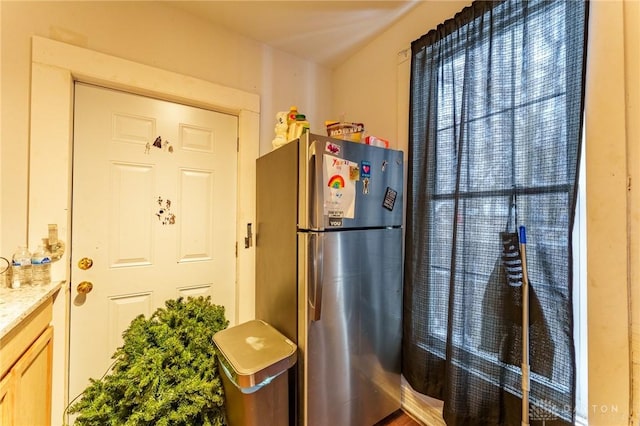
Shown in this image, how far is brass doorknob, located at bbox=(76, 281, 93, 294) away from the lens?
144 cm

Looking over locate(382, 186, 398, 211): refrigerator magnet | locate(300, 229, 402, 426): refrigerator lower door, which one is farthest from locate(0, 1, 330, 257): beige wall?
locate(300, 229, 402, 426): refrigerator lower door

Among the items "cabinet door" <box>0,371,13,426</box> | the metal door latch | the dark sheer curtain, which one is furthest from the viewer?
the metal door latch

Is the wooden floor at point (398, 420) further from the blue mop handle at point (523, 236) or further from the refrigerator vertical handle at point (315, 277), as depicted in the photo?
the blue mop handle at point (523, 236)

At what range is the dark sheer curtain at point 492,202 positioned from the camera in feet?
3.30

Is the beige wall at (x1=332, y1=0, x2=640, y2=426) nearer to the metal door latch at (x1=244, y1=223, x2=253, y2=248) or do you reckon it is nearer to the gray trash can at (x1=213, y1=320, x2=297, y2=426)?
the gray trash can at (x1=213, y1=320, x2=297, y2=426)

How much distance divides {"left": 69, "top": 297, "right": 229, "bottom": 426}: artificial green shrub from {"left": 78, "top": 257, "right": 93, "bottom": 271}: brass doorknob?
18.8 inches

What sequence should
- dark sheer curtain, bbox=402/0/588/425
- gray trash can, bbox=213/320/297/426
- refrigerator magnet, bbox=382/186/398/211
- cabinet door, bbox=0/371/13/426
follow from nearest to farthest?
cabinet door, bbox=0/371/13/426, dark sheer curtain, bbox=402/0/588/425, gray trash can, bbox=213/320/297/426, refrigerator magnet, bbox=382/186/398/211

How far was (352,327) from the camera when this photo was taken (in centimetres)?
141

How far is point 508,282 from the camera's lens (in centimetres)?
113

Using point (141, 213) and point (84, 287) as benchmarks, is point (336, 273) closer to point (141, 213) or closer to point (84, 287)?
point (141, 213)

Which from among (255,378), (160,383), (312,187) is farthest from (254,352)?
(312,187)

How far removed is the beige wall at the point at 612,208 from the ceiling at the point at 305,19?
1.09 m

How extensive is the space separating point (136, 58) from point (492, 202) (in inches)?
83.4

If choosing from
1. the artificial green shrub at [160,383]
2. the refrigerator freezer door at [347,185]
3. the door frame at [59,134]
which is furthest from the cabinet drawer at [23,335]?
the refrigerator freezer door at [347,185]
